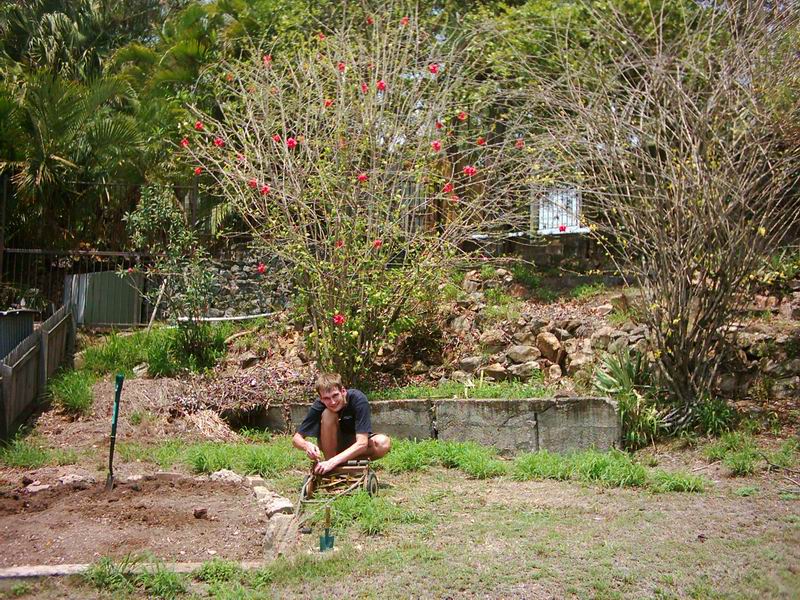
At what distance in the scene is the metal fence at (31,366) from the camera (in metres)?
8.91

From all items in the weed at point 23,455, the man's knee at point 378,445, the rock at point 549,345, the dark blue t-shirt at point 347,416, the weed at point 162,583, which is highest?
the rock at point 549,345

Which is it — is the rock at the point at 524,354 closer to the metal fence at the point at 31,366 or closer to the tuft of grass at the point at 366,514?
the tuft of grass at the point at 366,514

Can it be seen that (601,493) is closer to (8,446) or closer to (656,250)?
→ (656,250)

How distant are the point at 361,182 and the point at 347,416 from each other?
13.3ft

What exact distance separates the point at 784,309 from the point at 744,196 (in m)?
2.23

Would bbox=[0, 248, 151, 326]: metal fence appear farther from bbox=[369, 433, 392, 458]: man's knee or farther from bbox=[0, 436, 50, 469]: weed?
bbox=[369, 433, 392, 458]: man's knee

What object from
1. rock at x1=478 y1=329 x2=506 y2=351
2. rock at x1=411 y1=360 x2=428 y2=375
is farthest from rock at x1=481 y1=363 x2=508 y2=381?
rock at x1=411 y1=360 x2=428 y2=375

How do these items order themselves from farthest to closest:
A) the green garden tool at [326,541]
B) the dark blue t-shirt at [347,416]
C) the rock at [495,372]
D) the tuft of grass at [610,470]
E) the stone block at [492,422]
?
the rock at [495,372]
the stone block at [492,422]
the tuft of grass at [610,470]
the dark blue t-shirt at [347,416]
the green garden tool at [326,541]

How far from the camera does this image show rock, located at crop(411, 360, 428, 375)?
10664mm

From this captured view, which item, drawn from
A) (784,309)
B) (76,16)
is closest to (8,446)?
(784,309)

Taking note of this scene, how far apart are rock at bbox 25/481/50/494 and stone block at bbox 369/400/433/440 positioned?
128 inches

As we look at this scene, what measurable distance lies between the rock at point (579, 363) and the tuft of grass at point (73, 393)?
5422mm

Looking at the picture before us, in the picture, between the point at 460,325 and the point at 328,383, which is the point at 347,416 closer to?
the point at 328,383

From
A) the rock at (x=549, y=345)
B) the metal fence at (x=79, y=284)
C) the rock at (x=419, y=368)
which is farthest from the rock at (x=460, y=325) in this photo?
the metal fence at (x=79, y=284)
